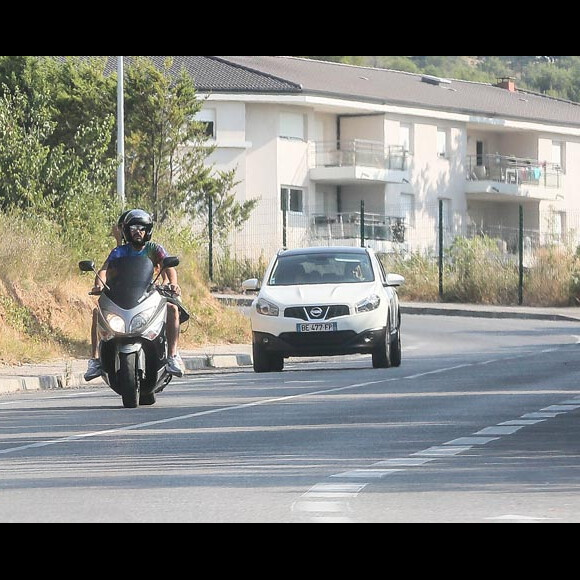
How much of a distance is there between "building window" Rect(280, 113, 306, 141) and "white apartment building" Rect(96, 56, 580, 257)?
56 mm

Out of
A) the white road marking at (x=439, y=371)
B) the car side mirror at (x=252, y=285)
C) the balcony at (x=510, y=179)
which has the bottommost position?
the white road marking at (x=439, y=371)

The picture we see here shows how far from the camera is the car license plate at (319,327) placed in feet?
81.1

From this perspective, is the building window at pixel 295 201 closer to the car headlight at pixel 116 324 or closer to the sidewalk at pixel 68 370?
the sidewalk at pixel 68 370

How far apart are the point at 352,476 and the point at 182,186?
4582 centimetres

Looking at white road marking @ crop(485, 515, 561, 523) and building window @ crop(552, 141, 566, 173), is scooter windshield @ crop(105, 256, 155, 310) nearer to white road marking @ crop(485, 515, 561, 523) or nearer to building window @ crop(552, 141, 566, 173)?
→ white road marking @ crop(485, 515, 561, 523)

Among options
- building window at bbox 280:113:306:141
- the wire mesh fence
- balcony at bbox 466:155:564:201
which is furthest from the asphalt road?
balcony at bbox 466:155:564:201

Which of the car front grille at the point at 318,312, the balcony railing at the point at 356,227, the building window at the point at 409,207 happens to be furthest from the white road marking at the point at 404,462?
the building window at the point at 409,207

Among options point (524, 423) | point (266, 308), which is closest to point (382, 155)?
point (266, 308)

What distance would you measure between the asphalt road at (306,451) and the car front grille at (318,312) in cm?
81

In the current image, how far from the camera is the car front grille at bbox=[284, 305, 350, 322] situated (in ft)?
81.5

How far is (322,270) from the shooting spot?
26766 millimetres

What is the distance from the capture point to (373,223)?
67938 mm

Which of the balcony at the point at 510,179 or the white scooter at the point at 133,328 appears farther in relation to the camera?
the balcony at the point at 510,179
